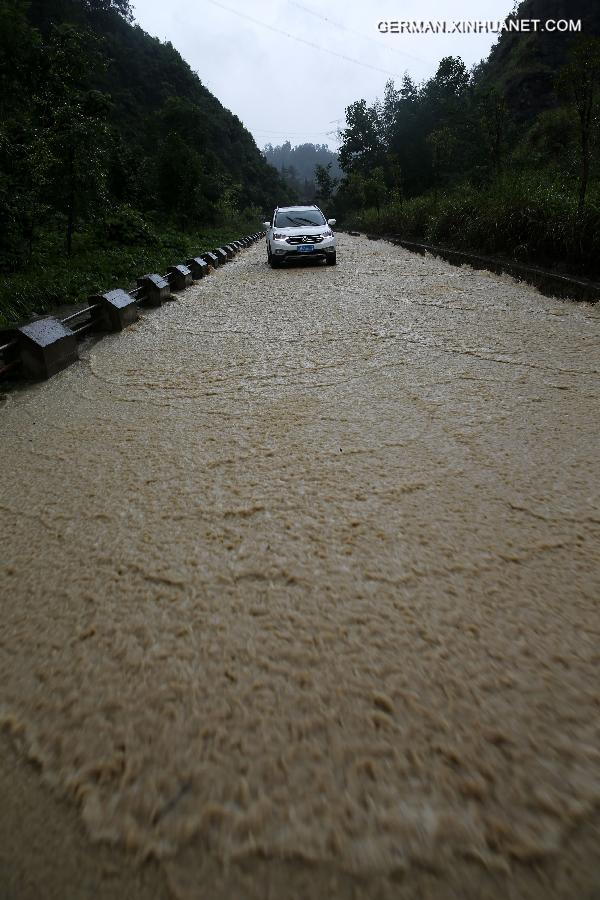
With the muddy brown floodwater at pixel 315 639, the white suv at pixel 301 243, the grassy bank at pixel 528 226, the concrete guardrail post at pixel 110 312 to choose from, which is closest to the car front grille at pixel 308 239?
the white suv at pixel 301 243

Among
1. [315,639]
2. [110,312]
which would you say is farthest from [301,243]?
[315,639]

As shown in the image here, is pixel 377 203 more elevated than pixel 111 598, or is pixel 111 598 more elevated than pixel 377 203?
pixel 377 203

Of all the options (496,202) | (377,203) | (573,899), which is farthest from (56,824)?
(377,203)

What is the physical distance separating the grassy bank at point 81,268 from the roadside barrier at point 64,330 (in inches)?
34.3

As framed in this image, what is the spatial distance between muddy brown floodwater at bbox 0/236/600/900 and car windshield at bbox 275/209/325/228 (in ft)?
28.0

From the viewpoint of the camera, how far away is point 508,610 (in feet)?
4.45

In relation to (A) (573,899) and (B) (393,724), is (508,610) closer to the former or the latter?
(B) (393,724)

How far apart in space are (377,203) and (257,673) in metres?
27.3

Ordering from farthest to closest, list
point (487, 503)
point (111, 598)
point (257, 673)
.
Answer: point (487, 503)
point (111, 598)
point (257, 673)

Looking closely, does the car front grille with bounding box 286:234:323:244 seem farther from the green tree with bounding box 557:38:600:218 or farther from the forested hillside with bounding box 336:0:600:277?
the green tree with bounding box 557:38:600:218

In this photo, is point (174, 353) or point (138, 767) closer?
point (138, 767)

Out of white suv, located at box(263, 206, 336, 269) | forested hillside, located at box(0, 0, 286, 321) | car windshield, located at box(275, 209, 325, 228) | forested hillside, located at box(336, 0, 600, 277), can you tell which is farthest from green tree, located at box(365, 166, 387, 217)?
white suv, located at box(263, 206, 336, 269)

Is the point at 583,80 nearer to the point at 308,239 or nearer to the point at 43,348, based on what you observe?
the point at 308,239

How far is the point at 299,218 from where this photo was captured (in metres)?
10.4
